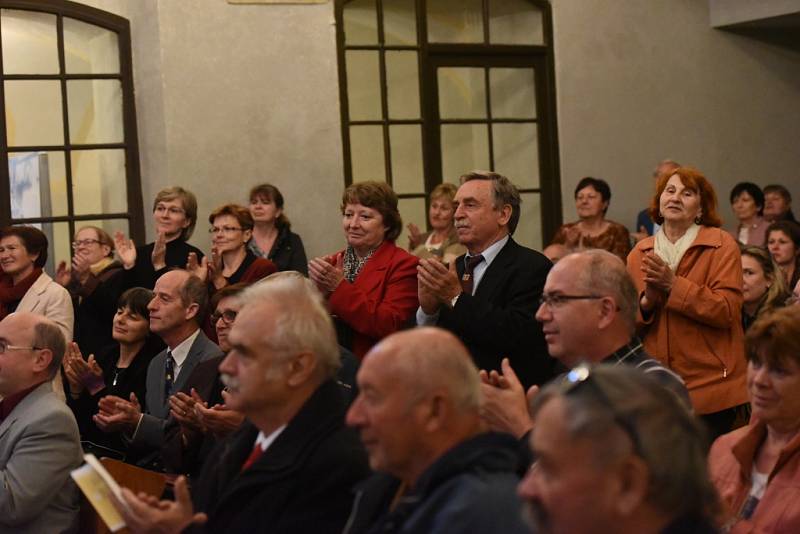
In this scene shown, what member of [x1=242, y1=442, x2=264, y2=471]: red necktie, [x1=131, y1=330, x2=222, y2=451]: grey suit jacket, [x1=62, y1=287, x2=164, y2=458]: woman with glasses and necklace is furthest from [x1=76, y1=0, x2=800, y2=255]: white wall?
[x1=242, y1=442, x2=264, y2=471]: red necktie

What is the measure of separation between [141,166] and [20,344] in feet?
12.7

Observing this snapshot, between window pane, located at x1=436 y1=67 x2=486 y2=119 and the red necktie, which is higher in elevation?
window pane, located at x1=436 y1=67 x2=486 y2=119

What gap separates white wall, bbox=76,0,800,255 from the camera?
322 inches

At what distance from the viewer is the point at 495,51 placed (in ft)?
30.3

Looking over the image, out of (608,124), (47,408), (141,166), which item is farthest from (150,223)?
(47,408)

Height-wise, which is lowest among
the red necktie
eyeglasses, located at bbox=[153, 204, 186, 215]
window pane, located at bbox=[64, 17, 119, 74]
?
the red necktie

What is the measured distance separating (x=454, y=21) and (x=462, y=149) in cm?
87

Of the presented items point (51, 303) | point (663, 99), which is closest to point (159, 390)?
point (51, 303)

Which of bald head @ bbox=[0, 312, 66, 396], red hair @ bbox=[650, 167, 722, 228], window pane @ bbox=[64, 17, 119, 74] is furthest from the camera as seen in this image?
window pane @ bbox=[64, 17, 119, 74]

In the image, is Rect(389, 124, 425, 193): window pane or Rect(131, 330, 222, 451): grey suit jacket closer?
Rect(131, 330, 222, 451): grey suit jacket

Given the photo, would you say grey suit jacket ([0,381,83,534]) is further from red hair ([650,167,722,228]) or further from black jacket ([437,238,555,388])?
red hair ([650,167,722,228])

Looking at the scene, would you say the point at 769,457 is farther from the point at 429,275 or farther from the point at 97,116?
the point at 97,116

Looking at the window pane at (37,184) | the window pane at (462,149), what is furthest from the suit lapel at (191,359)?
the window pane at (462,149)

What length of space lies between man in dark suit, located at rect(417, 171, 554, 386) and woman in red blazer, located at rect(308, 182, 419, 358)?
21cm
